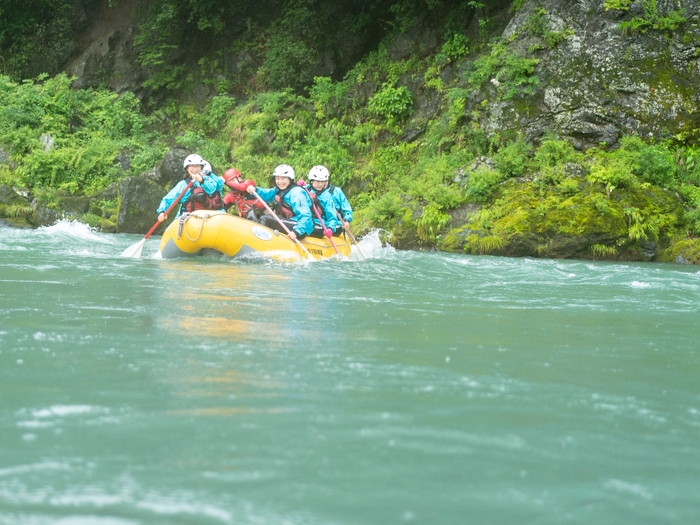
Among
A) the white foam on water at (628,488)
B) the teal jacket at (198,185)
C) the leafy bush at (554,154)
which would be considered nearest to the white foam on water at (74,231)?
the teal jacket at (198,185)

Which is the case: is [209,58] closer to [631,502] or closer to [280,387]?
[280,387]

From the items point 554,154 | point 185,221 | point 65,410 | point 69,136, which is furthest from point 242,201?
point 69,136

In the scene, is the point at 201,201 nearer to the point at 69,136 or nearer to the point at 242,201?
the point at 242,201

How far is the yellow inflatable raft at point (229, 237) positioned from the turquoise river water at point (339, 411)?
322 cm

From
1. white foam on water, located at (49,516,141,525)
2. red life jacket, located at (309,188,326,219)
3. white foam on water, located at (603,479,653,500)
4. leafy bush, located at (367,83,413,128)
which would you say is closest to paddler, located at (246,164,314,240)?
red life jacket, located at (309,188,326,219)

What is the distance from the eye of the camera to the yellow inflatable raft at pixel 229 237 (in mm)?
9938

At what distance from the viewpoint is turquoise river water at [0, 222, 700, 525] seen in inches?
→ 95.9

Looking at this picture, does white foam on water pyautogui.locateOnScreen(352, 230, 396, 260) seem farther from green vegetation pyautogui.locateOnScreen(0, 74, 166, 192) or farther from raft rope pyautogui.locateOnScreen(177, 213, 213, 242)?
green vegetation pyautogui.locateOnScreen(0, 74, 166, 192)

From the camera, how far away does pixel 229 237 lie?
32.6 feet

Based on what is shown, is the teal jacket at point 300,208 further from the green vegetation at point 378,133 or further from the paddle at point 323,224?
the green vegetation at point 378,133

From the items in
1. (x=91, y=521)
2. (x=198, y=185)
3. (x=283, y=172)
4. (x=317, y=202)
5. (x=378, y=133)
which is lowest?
(x=91, y=521)

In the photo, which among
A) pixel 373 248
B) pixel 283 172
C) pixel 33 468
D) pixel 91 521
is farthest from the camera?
pixel 373 248

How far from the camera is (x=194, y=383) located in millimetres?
3656

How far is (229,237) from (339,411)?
684 cm
